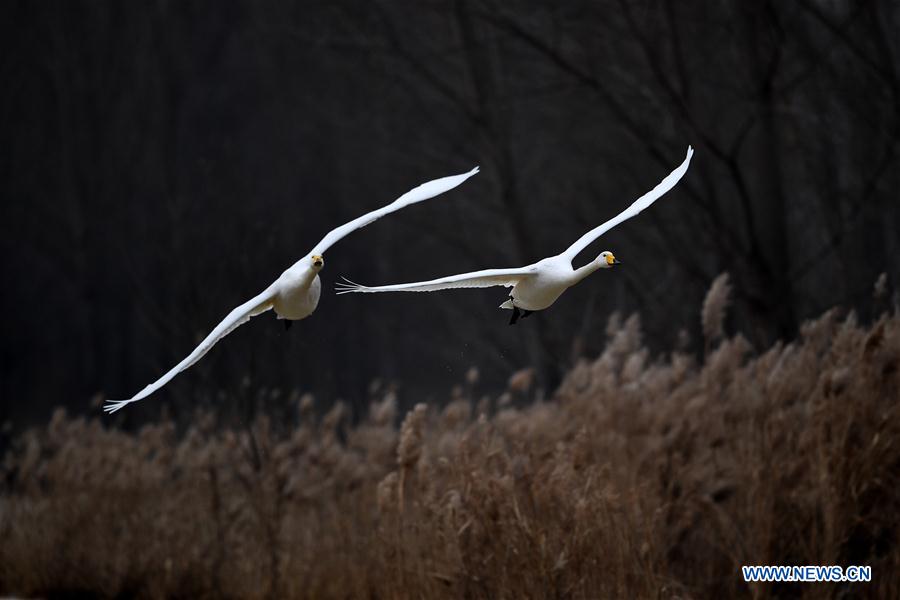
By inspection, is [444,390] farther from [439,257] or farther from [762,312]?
[762,312]

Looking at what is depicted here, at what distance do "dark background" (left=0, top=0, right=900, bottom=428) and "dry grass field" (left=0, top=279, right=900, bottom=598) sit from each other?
3.07 feet

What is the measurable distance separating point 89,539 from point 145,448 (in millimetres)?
1057

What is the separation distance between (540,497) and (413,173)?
40.0 feet

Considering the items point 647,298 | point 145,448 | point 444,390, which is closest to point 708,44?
point 647,298

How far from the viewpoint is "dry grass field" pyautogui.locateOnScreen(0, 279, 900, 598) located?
4.17 metres

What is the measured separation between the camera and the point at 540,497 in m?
4.14

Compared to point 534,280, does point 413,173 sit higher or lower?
higher

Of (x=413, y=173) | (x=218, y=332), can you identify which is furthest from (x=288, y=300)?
(x=413, y=173)

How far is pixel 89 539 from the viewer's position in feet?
25.5

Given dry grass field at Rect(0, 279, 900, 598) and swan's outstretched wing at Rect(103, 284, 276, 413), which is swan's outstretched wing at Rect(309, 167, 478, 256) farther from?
dry grass field at Rect(0, 279, 900, 598)

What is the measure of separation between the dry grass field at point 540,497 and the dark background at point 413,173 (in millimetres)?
937

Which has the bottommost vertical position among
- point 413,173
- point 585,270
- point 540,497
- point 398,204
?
point 540,497

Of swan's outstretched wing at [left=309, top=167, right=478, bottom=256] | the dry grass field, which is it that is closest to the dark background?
the dry grass field

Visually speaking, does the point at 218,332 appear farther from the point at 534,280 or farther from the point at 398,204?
the point at 534,280
